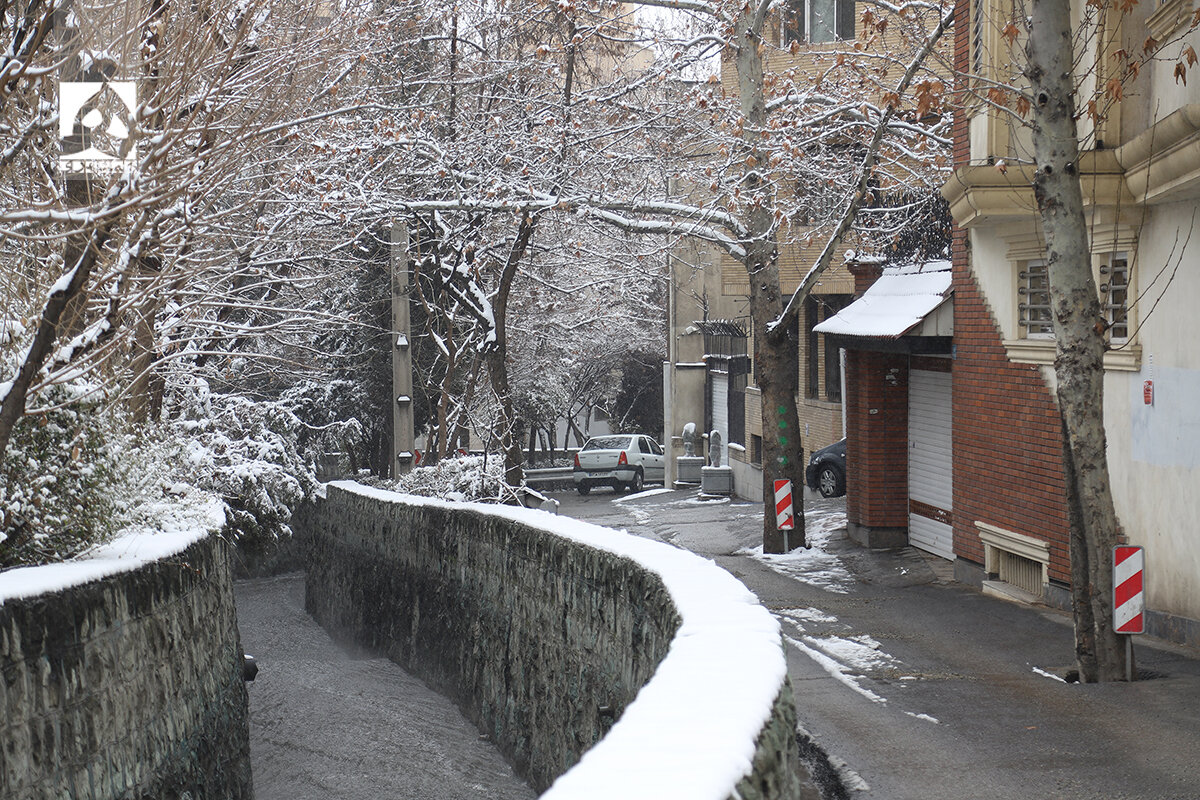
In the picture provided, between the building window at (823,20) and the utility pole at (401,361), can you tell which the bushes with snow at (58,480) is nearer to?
the utility pole at (401,361)

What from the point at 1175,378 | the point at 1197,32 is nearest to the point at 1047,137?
the point at 1197,32

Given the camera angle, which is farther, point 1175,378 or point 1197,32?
point 1175,378

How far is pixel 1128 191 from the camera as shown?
11328mm

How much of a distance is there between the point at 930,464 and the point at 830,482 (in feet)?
29.0

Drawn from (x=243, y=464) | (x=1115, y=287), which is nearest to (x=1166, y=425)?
(x=1115, y=287)

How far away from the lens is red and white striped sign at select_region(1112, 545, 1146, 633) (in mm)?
9164

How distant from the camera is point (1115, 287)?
11.9 meters

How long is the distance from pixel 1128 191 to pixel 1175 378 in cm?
168

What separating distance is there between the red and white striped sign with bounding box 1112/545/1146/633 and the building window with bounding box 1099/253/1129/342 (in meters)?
3.06

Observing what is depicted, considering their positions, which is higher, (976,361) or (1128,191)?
(1128,191)

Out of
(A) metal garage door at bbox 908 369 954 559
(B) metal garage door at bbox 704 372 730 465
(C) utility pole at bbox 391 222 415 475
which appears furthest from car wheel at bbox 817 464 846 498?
(B) metal garage door at bbox 704 372 730 465

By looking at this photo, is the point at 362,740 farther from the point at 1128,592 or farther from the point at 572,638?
the point at 1128,592

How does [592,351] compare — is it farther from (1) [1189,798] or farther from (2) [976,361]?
(1) [1189,798]

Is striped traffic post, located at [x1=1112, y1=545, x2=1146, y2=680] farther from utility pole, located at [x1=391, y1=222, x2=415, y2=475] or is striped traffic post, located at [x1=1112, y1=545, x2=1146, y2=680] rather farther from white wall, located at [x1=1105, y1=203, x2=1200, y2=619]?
utility pole, located at [x1=391, y1=222, x2=415, y2=475]
